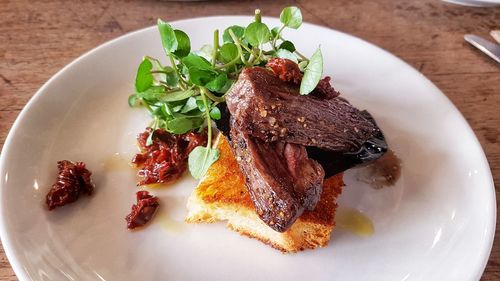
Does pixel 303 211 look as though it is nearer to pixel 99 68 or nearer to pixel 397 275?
pixel 397 275

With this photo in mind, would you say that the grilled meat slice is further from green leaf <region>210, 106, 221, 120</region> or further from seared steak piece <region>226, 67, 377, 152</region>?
green leaf <region>210, 106, 221, 120</region>

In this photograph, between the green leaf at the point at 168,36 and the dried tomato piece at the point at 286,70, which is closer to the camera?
the dried tomato piece at the point at 286,70

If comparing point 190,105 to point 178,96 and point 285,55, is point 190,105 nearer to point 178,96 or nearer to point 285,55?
point 178,96

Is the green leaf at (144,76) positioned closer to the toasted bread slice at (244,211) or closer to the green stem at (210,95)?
the green stem at (210,95)

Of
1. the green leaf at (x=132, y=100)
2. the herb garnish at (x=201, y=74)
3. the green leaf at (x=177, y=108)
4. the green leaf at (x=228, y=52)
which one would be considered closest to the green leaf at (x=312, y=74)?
the herb garnish at (x=201, y=74)

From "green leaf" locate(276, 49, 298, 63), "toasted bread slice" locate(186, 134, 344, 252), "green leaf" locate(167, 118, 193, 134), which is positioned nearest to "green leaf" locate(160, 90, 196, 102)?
"green leaf" locate(167, 118, 193, 134)

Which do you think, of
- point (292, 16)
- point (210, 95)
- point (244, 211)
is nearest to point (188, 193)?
point (244, 211)
